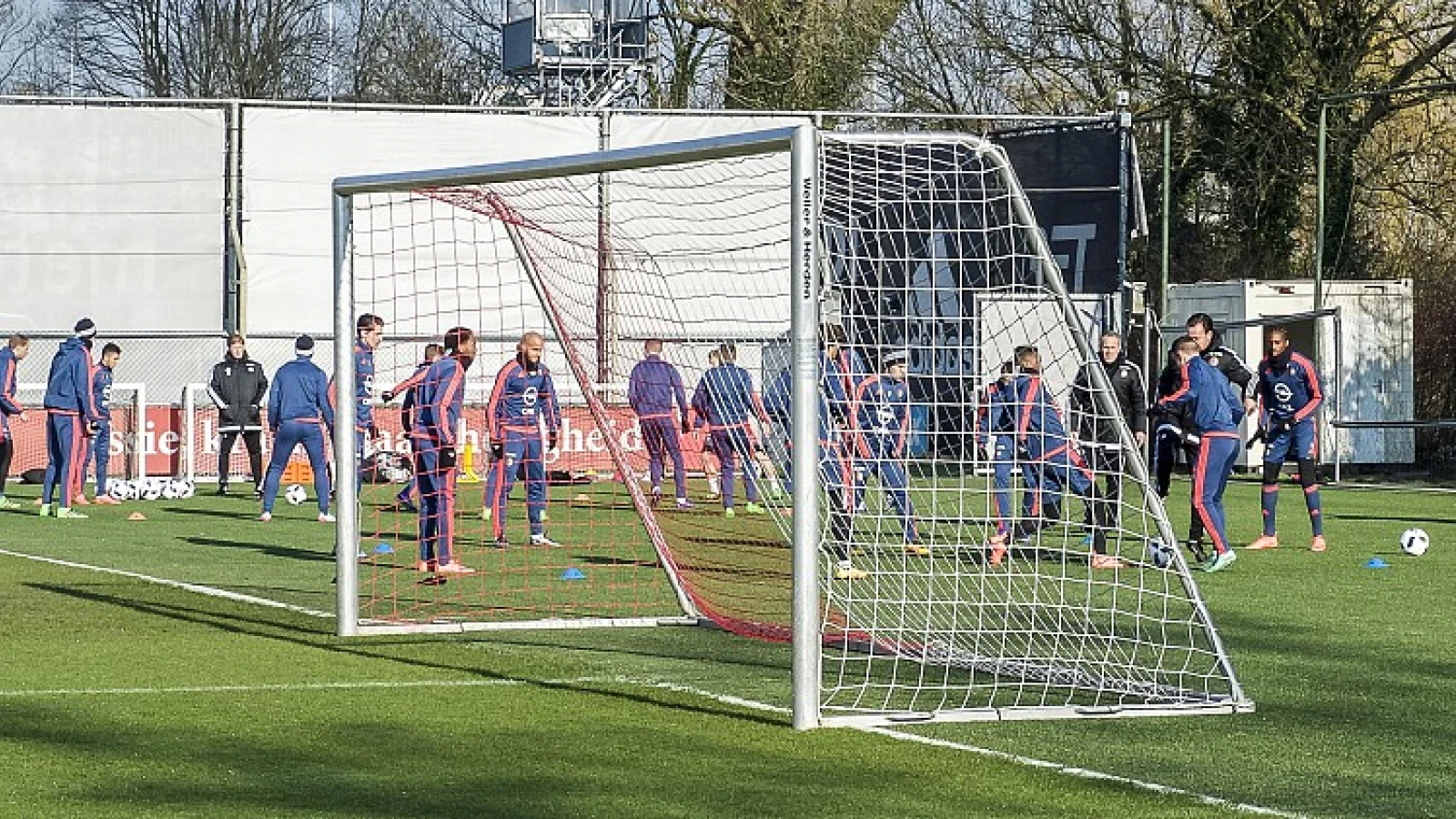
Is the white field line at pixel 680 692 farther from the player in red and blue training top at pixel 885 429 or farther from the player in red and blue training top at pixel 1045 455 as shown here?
the player in red and blue training top at pixel 1045 455

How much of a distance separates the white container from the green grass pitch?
1741cm

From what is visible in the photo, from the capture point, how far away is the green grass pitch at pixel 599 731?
7602 millimetres

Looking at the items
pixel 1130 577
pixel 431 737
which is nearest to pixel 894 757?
pixel 431 737

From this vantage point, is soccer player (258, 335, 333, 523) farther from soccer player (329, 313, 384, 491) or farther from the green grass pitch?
the green grass pitch

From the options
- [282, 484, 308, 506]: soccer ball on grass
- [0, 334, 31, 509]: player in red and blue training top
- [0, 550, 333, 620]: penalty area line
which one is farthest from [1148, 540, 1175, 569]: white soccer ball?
[0, 334, 31, 509]: player in red and blue training top

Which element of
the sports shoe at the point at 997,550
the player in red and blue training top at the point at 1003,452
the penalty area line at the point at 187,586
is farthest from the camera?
the penalty area line at the point at 187,586

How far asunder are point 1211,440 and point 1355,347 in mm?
15697

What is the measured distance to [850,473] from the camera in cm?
1122

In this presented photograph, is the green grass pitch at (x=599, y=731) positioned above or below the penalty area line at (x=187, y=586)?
below

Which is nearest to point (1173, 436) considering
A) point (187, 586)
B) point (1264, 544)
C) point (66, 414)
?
point (1264, 544)

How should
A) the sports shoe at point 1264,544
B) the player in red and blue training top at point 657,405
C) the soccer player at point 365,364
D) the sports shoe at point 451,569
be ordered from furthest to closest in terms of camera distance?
the sports shoe at point 1264,544
the soccer player at point 365,364
the player in red and blue training top at point 657,405
the sports shoe at point 451,569

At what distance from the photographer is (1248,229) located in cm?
3778

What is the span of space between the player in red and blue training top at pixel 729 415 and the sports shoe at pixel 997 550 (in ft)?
5.45

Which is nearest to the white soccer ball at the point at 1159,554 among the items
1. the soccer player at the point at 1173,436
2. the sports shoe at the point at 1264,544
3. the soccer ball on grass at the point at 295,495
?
the soccer player at the point at 1173,436
